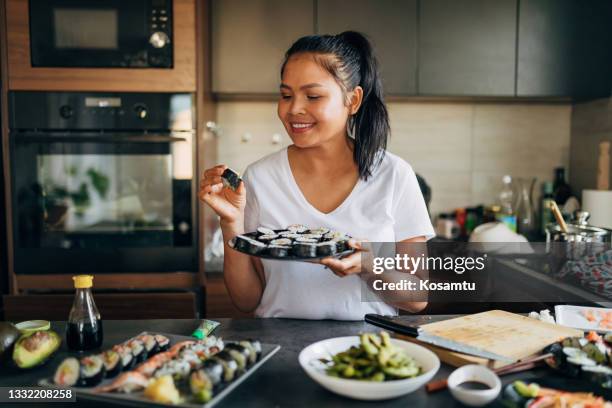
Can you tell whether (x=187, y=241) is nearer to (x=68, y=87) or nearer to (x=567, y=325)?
(x=68, y=87)

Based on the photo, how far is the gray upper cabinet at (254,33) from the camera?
103 inches

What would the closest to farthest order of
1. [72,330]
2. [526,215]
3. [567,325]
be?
[72,330] → [567,325] → [526,215]

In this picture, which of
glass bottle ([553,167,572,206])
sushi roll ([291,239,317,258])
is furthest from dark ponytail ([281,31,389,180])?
glass bottle ([553,167,572,206])

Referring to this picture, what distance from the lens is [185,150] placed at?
2420 millimetres

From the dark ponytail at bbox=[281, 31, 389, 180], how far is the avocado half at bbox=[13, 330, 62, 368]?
2.91 feet

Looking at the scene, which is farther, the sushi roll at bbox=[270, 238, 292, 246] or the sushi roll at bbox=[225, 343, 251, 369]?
the sushi roll at bbox=[270, 238, 292, 246]

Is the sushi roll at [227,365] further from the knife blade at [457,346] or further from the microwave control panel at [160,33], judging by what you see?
the microwave control panel at [160,33]

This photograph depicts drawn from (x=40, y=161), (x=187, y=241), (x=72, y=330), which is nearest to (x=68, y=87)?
(x=40, y=161)

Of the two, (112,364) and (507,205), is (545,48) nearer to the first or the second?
(507,205)

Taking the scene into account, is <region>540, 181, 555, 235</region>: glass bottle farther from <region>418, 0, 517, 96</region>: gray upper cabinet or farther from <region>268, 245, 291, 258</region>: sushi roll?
<region>268, 245, 291, 258</region>: sushi roll

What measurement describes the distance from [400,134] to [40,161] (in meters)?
1.80

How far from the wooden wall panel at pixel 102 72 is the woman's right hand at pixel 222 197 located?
1.11 meters

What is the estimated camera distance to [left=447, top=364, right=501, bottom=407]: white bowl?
34.3 inches

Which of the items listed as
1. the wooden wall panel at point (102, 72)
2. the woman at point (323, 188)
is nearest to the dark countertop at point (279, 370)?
the woman at point (323, 188)
